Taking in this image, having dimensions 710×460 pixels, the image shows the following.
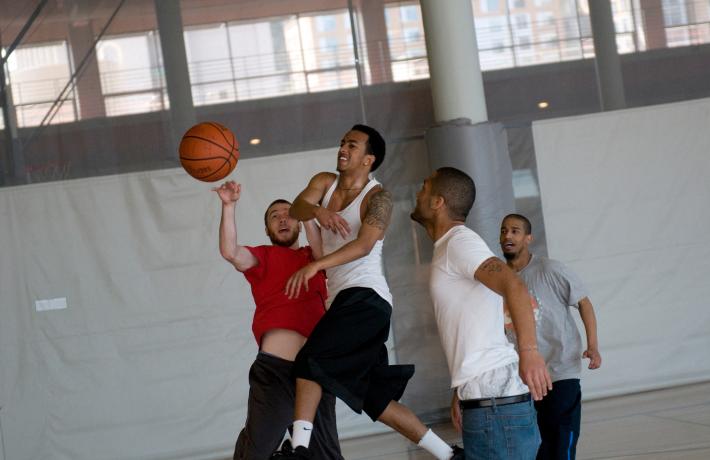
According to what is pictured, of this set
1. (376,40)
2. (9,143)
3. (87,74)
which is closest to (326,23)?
(376,40)

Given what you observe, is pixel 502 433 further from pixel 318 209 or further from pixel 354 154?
pixel 354 154

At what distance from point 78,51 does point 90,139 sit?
0.74 meters

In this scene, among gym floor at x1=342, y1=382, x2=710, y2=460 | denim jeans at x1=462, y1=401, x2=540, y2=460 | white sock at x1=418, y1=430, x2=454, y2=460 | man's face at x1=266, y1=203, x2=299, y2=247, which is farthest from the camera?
gym floor at x1=342, y1=382, x2=710, y2=460

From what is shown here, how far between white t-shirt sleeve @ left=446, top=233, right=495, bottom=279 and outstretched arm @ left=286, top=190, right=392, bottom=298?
0.91m

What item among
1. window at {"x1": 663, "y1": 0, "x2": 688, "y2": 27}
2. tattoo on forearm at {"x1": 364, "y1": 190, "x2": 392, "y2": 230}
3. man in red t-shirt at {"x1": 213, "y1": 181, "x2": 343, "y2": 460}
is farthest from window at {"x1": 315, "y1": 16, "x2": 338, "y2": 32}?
tattoo on forearm at {"x1": 364, "y1": 190, "x2": 392, "y2": 230}

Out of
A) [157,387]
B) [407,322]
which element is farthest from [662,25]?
[157,387]

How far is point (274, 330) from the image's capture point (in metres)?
4.38

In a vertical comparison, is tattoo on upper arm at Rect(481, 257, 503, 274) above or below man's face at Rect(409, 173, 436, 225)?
below

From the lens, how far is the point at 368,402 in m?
4.38

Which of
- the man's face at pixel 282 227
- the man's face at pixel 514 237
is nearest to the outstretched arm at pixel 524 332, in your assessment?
the man's face at pixel 282 227

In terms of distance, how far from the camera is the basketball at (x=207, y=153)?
4.48 metres

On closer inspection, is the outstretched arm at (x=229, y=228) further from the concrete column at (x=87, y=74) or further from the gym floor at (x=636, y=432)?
the concrete column at (x=87, y=74)

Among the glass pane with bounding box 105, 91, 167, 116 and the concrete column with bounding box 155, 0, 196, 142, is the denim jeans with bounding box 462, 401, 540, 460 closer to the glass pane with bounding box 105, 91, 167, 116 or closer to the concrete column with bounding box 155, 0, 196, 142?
the concrete column with bounding box 155, 0, 196, 142

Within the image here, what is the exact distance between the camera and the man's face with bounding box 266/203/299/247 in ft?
15.4
